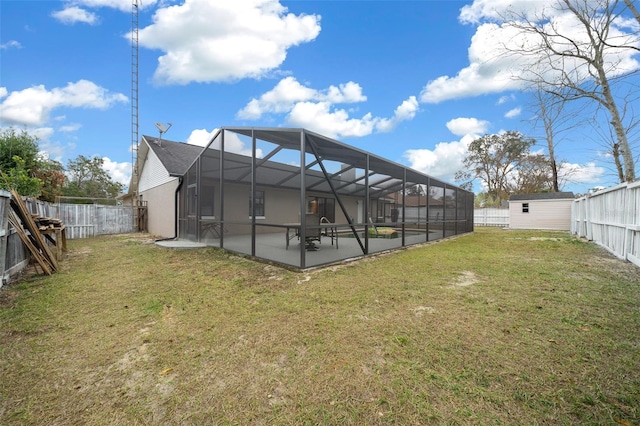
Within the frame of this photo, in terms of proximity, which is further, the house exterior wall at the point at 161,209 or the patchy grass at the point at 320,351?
the house exterior wall at the point at 161,209

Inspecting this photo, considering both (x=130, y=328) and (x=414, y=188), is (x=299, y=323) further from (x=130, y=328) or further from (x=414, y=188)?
(x=414, y=188)

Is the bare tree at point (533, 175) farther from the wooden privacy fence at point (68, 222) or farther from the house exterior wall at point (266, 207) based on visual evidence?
the wooden privacy fence at point (68, 222)

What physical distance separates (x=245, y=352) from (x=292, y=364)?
469 mm

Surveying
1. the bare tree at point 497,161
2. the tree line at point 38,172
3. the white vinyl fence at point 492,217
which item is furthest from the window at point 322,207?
the bare tree at point 497,161

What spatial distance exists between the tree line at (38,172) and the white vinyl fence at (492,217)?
26319 millimetres

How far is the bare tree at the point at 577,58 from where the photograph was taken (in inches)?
310

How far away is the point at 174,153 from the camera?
12961 millimetres

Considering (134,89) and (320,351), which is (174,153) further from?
(320,351)

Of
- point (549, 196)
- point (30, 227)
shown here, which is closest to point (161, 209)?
point (30, 227)

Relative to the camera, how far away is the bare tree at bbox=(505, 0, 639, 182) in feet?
25.9

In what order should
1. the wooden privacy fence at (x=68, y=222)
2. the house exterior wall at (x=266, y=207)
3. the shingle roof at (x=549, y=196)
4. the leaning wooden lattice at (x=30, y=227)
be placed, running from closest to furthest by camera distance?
the wooden privacy fence at (x=68, y=222) → the leaning wooden lattice at (x=30, y=227) → the house exterior wall at (x=266, y=207) → the shingle roof at (x=549, y=196)

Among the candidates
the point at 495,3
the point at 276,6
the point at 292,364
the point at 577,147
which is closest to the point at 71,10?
the point at 276,6

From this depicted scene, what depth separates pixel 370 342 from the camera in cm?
248

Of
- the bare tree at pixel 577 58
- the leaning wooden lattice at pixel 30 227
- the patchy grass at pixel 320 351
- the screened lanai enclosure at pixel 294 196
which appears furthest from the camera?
the bare tree at pixel 577 58
